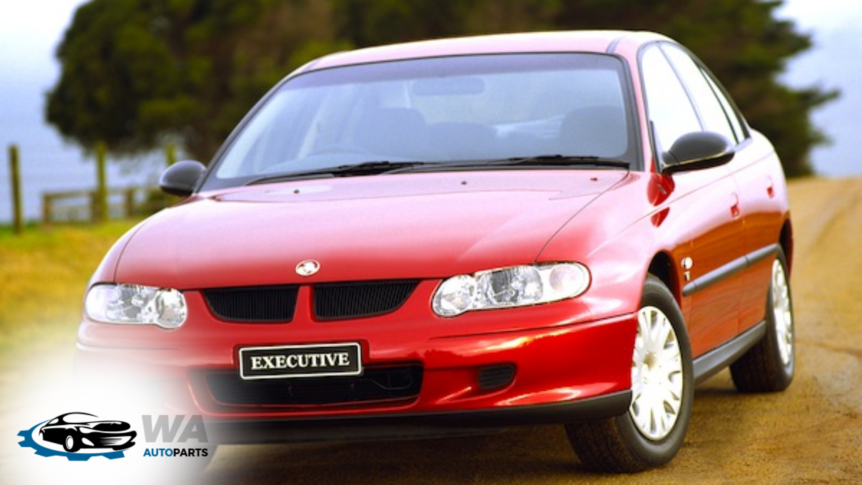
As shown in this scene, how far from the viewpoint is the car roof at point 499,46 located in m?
6.40

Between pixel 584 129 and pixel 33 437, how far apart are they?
8.59 feet

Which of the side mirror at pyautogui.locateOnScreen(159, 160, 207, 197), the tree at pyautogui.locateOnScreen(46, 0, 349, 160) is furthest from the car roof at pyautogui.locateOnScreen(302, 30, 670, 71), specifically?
the tree at pyautogui.locateOnScreen(46, 0, 349, 160)

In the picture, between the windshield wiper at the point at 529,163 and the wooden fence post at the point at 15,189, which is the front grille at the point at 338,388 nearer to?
the windshield wiper at the point at 529,163

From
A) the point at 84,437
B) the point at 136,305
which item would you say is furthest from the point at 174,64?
the point at 136,305

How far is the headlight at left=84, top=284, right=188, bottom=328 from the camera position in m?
4.93

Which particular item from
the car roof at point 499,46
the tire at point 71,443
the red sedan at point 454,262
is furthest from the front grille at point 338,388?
the car roof at point 499,46

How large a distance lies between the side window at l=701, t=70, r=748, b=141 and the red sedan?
3.25 feet

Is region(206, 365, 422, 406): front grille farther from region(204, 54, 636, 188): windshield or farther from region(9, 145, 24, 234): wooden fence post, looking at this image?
region(9, 145, 24, 234): wooden fence post

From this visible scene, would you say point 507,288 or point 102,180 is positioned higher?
point 507,288

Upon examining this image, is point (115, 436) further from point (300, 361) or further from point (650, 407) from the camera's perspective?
point (650, 407)

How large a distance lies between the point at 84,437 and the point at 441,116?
182 centimetres

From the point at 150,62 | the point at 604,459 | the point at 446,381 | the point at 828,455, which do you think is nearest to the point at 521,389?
the point at 446,381

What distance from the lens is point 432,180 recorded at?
5.59 meters

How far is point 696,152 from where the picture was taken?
581 centimetres
